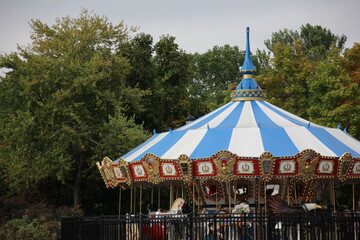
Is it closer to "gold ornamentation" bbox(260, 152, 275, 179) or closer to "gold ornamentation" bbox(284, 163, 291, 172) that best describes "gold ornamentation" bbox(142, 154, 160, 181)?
"gold ornamentation" bbox(260, 152, 275, 179)

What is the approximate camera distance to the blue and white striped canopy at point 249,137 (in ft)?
70.2

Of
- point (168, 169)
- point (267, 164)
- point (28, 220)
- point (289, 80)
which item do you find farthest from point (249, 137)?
point (289, 80)

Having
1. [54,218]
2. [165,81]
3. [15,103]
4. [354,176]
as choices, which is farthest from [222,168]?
[165,81]

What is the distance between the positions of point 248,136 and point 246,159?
5.56 feet

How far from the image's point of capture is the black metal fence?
1647 centimetres

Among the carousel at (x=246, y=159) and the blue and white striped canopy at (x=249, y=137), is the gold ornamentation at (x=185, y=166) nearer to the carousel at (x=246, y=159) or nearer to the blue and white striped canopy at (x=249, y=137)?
the carousel at (x=246, y=159)

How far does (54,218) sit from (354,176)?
1376 centimetres

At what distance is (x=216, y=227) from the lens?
17.5 m

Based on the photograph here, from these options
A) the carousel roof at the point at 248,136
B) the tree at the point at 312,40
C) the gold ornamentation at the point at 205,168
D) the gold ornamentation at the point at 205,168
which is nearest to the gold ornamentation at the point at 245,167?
the carousel roof at the point at 248,136

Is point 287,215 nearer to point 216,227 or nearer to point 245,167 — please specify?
point 216,227

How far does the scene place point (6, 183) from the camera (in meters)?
34.7

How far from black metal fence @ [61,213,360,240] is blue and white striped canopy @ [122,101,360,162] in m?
2.78

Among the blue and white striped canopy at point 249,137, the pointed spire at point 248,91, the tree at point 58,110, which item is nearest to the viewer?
the blue and white striped canopy at point 249,137

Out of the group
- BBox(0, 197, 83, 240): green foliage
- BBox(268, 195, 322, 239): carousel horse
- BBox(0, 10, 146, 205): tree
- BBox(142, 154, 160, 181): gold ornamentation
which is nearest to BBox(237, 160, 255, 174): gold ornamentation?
BBox(268, 195, 322, 239): carousel horse
